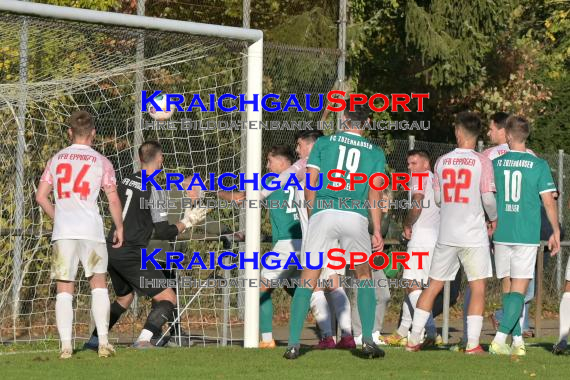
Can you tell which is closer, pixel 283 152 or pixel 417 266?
pixel 283 152

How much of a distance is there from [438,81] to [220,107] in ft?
24.9

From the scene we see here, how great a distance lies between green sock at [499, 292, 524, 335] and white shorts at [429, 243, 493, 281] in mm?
347

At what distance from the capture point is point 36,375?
962 cm

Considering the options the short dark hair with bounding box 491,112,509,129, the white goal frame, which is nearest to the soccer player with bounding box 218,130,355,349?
the white goal frame

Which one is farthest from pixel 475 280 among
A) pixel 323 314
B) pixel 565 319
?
pixel 323 314

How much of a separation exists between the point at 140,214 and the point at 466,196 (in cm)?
304

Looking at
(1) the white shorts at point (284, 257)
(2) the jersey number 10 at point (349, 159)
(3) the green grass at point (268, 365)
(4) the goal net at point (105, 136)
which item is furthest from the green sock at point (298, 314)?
(1) the white shorts at point (284, 257)

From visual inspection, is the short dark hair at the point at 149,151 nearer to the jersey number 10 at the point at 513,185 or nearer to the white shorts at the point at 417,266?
the white shorts at the point at 417,266

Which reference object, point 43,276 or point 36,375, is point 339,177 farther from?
point 43,276

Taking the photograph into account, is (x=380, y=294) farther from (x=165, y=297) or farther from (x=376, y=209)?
(x=376, y=209)

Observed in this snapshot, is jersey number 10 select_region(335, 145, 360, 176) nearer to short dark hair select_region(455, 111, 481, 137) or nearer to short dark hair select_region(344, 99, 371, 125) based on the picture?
short dark hair select_region(344, 99, 371, 125)

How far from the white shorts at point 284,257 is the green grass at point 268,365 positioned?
1.12m

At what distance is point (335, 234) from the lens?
1059 cm

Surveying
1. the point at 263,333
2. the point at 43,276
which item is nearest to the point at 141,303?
the point at 43,276
